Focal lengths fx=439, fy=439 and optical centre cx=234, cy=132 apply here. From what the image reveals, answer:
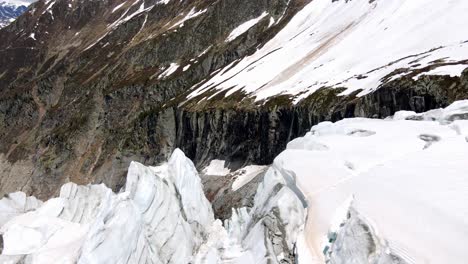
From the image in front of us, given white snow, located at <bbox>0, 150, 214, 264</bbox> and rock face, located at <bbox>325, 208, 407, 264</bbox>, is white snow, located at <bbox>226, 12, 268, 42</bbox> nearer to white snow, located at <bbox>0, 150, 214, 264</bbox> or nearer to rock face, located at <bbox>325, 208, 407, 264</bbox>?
white snow, located at <bbox>0, 150, 214, 264</bbox>

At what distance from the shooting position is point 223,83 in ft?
305

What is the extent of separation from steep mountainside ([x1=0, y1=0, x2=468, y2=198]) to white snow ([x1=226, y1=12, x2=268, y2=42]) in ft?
1.67

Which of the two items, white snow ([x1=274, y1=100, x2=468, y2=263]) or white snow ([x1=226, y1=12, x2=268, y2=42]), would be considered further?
white snow ([x1=226, y1=12, x2=268, y2=42])

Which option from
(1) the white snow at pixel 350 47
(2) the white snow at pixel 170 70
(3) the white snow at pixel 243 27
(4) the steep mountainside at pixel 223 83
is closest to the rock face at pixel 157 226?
(4) the steep mountainside at pixel 223 83

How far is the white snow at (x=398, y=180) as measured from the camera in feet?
49.3

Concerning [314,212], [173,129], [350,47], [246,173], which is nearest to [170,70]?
[173,129]

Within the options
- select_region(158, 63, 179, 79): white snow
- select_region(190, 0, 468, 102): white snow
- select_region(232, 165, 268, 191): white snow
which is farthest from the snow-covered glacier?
select_region(158, 63, 179, 79): white snow

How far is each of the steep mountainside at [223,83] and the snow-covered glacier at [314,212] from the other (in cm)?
1950

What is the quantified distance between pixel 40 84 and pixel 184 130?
114 metres

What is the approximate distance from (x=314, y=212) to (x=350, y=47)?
5953 centimetres

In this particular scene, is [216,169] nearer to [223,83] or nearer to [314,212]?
[223,83]

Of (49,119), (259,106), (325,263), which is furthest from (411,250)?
(49,119)

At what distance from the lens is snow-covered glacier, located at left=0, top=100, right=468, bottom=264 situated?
15773mm

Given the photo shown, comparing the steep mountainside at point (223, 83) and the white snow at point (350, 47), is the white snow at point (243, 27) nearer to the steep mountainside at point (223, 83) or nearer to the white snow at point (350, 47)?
the steep mountainside at point (223, 83)
